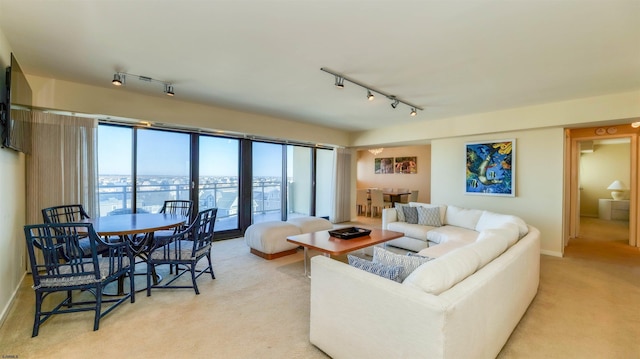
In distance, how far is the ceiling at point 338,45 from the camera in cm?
194

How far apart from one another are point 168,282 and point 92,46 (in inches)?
100

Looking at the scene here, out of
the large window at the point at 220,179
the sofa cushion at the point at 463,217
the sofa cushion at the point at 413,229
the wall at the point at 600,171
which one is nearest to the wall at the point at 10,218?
the large window at the point at 220,179

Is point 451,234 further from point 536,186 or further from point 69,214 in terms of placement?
point 69,214

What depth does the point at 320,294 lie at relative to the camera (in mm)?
1861

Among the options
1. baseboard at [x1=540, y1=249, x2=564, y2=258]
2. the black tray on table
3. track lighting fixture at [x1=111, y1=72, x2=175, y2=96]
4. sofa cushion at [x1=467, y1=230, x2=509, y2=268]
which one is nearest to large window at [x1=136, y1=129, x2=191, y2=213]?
track lighting fixture at [x1=111, y1=72, x2=175, y2=96]

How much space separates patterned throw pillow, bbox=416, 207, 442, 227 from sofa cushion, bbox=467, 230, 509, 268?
228 cm

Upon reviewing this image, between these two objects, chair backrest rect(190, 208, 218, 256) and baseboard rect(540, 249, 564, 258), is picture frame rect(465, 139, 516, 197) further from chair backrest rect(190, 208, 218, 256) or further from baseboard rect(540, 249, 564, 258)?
chair backrest rect(190, 208, 218, 256)

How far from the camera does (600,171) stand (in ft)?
27.0

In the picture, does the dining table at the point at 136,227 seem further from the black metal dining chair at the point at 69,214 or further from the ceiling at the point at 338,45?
the ceiling at the point at 338,45

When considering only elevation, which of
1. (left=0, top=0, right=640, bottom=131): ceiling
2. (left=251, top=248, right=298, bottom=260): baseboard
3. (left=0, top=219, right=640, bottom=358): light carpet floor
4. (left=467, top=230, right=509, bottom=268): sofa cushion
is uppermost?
(left=0, top=0, right=640, bottom=131): ceiling

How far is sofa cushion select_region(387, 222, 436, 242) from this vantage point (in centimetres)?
429

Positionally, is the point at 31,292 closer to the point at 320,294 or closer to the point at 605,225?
the point at 320,294

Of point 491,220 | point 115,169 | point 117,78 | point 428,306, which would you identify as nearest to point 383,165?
point 491,220

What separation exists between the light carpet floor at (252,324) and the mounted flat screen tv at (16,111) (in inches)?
61.6
